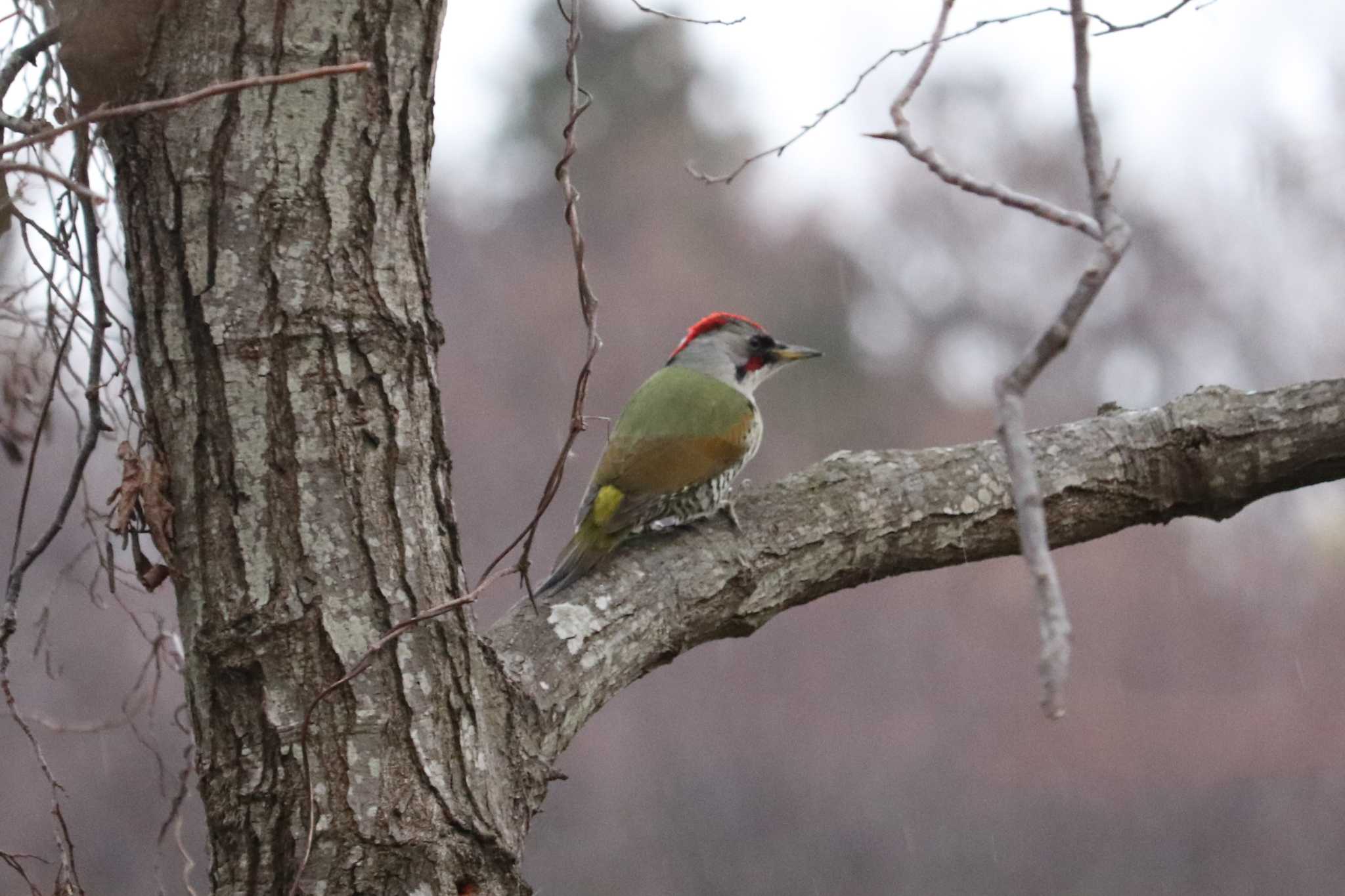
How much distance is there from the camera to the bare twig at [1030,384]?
1034 mm

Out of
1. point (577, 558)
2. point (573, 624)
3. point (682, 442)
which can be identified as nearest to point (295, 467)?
point (573, 624)

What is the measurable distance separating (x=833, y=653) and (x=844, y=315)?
5.34m

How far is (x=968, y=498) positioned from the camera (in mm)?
2652

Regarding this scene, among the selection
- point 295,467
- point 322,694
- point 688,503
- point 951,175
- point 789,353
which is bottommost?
point 322,694

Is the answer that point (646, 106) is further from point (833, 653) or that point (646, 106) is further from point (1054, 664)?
point (1054, 664)

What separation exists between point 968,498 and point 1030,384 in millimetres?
1524

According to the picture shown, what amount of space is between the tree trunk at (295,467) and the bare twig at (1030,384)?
39.4 inches

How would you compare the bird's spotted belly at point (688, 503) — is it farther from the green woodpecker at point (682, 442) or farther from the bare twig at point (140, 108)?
the bare twig at point (140, 108)

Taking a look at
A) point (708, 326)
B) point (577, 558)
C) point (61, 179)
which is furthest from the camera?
point (708, 326)

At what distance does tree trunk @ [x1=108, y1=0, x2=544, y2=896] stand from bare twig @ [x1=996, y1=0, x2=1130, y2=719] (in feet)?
3.28

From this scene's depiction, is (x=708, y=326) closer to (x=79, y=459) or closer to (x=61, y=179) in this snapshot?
(x=79, y=459)

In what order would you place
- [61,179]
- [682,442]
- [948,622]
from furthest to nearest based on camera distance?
[948,622], [682,442], [61,179]

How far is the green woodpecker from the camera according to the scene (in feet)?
9.71

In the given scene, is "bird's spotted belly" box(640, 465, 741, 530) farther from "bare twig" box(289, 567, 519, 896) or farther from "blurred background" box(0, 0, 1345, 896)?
"blurred background" box(0, 0, 1345, 896)
